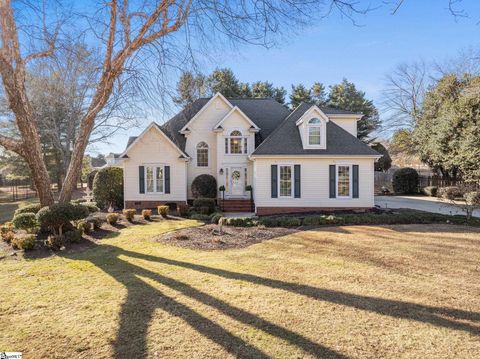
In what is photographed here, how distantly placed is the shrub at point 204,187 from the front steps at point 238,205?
1.19m

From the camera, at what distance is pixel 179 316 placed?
4855 mm

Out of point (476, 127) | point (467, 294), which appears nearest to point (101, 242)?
point (467, 294)

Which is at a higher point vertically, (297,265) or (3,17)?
(3,17)

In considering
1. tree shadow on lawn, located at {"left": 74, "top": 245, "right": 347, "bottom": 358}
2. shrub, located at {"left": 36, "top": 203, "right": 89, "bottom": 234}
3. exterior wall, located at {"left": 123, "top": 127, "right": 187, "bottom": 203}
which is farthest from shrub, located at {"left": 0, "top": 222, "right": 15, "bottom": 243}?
exterior wall, located at {"left": 123, "top": 127, "right": 187, "bottom": 203}

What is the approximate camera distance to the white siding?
1598 centimetres

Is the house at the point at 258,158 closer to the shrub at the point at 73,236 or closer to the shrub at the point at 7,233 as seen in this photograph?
the shrub at the point at 73,236

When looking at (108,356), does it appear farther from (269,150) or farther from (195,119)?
(195,119)

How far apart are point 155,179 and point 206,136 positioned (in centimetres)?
451

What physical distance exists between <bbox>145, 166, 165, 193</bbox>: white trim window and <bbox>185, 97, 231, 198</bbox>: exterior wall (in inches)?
75.5

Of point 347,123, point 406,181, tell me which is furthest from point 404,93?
point 347,123

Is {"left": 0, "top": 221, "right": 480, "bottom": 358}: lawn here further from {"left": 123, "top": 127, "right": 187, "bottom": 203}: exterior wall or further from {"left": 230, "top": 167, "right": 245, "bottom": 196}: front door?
{"left": 230, "top": 167, "right": 245, "bottom": 196}: front door

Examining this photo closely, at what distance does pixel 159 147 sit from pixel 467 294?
16.8 meters

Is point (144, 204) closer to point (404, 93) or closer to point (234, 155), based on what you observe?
point (234, 155)

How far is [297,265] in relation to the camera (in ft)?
24.8
